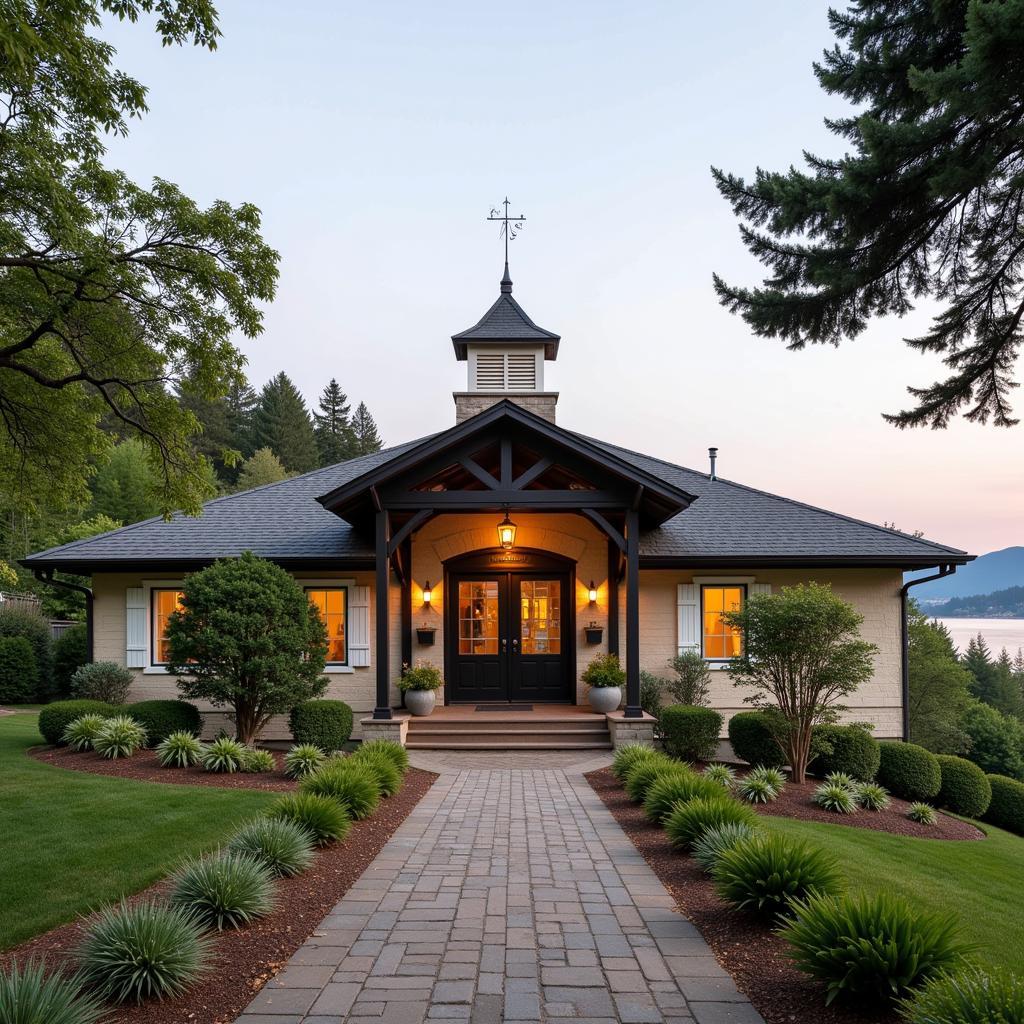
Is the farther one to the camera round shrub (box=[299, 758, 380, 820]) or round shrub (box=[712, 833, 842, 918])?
round shrub (box=[299, 758, 380, 820])

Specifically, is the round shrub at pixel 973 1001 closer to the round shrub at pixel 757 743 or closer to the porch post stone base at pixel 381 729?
the round shrub at pixel 757 743

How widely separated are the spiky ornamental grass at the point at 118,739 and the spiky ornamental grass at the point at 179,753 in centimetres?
66

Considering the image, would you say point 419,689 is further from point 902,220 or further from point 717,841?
point 902,220

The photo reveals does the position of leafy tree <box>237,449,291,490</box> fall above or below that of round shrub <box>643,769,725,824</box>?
above

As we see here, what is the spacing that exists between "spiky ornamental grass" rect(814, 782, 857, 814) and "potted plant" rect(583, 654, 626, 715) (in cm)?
346

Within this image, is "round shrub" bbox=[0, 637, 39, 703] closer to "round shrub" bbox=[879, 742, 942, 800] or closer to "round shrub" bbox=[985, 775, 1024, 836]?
"round shrub" bbox=[879, 742, 942, 800]

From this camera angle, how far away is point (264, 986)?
3.42 meters

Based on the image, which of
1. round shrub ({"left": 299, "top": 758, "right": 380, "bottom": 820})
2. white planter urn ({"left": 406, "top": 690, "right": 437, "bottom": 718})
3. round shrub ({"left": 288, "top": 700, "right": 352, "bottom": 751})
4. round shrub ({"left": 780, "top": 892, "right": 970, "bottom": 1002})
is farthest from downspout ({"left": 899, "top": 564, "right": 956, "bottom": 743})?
round shrub ({"left": 780, "top": 892, "right": 970, "bottom": 1002})

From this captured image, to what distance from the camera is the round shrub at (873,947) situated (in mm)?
3020

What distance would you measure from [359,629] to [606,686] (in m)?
4.33

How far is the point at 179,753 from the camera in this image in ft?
29.5

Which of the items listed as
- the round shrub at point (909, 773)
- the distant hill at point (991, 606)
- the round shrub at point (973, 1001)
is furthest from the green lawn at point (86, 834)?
the distant hill at point (991, 606)

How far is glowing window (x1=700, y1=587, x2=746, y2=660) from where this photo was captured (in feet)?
40.3

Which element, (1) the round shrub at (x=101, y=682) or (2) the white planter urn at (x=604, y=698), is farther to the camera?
(1) the round shrub at (x=101, y=682)
